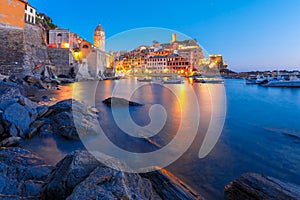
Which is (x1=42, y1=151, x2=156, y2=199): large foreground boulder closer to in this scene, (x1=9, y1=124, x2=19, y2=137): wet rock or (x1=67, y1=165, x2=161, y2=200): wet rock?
(x1=67, y1=165, x2=161, y2=200): wet rock

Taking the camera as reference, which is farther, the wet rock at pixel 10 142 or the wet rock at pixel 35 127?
the wet rock at pixel 35 127

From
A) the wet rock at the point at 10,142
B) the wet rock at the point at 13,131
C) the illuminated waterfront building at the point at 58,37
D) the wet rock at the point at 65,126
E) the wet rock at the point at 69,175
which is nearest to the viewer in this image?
the wet rock at the point at 69,175

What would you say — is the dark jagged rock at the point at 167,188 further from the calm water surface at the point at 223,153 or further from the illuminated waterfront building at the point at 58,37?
the illuminated waterfront building at the point at 58,37

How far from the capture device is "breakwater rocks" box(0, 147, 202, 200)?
1.59m

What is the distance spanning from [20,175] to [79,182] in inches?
49.9

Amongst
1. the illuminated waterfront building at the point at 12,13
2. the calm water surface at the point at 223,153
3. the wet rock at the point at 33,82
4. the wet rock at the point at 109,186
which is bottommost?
the calm water surface at the point at 223,153

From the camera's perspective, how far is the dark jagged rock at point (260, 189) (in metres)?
2.09

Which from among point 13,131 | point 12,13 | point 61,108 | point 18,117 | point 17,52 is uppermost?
point 12,13

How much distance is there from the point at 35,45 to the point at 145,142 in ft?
81.6

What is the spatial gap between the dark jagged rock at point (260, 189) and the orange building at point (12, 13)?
78.1ft

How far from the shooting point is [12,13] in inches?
712

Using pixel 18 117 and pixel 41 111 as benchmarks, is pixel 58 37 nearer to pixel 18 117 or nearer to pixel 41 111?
pixel 41 111

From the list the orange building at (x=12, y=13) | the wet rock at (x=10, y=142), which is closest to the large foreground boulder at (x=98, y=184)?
the wet rock at (x=10, y=142)

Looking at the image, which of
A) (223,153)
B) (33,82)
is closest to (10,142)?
(223,153)
